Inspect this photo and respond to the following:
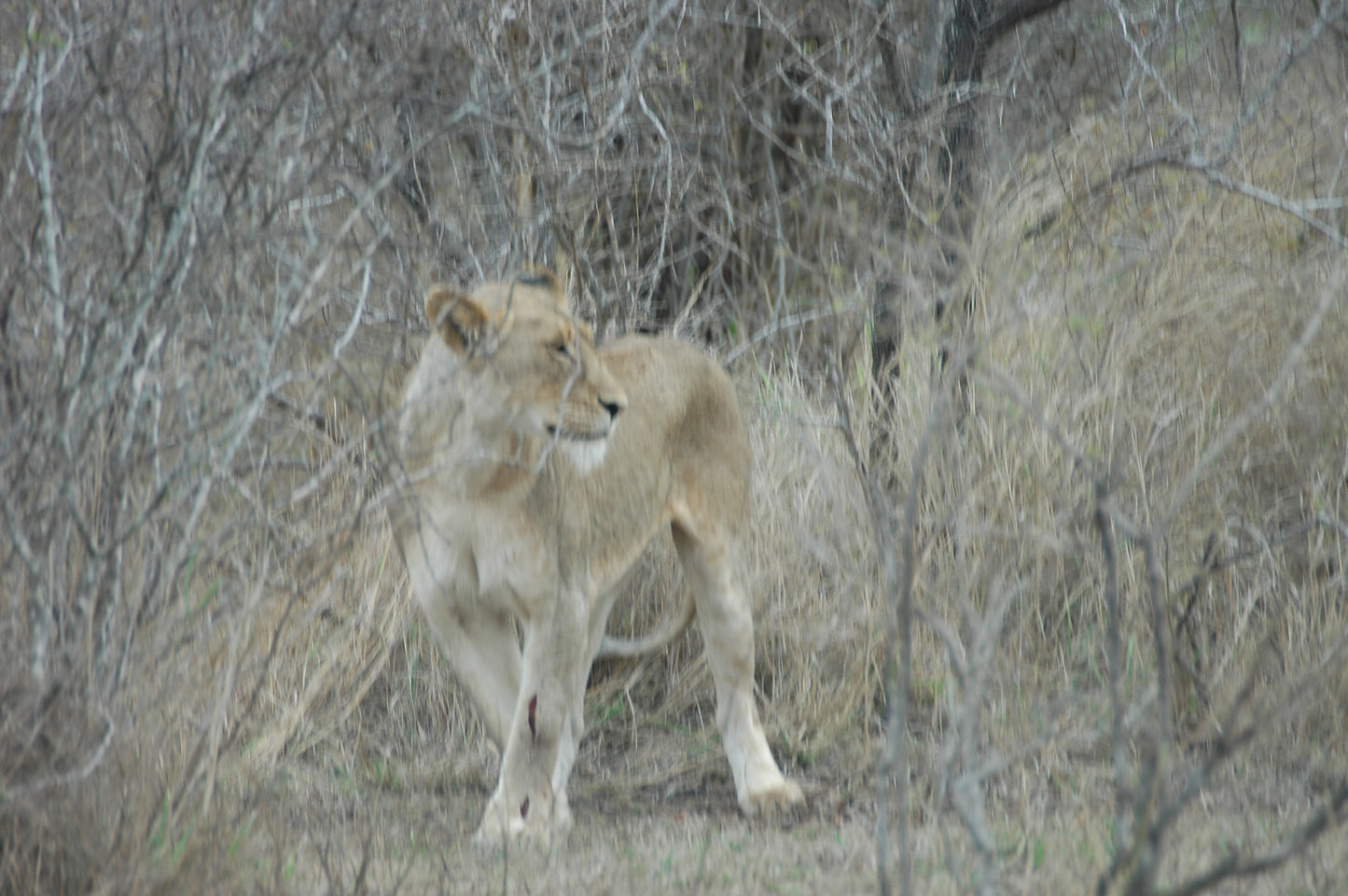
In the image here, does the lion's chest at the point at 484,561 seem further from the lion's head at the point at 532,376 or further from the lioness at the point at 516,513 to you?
the lion's head at the point at 532,376

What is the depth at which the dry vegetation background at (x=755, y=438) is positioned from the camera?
9.83 feet

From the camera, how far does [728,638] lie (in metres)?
4.89

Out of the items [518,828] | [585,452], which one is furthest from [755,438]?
[518,828]

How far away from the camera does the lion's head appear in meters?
4.05

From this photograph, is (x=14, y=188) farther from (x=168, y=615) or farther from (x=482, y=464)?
(x=482, y=464)

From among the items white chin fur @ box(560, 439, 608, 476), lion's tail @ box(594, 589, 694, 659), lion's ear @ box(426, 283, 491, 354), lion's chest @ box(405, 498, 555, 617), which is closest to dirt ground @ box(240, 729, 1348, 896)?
lion's tail @ box(594, 589, 694, 659)

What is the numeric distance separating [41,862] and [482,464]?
1622mm

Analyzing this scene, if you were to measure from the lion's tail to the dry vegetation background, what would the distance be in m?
0.28

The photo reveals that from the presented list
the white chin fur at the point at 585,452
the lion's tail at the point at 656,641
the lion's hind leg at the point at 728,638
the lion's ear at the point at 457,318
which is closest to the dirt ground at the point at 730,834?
the lion's hind leg at the point at 728,638

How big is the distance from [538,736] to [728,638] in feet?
3.16

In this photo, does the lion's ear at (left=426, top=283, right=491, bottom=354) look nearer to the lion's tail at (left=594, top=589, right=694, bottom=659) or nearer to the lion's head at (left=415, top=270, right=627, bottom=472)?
the lion's head at (left=415, top=270, right=627, bottom=472)

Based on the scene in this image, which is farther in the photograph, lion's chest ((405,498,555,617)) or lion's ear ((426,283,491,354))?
lion's chest ((405,498,555,617))

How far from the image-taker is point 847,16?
26.7 ft

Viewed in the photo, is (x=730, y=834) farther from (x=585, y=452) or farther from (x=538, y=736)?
(x=585, y=452)
